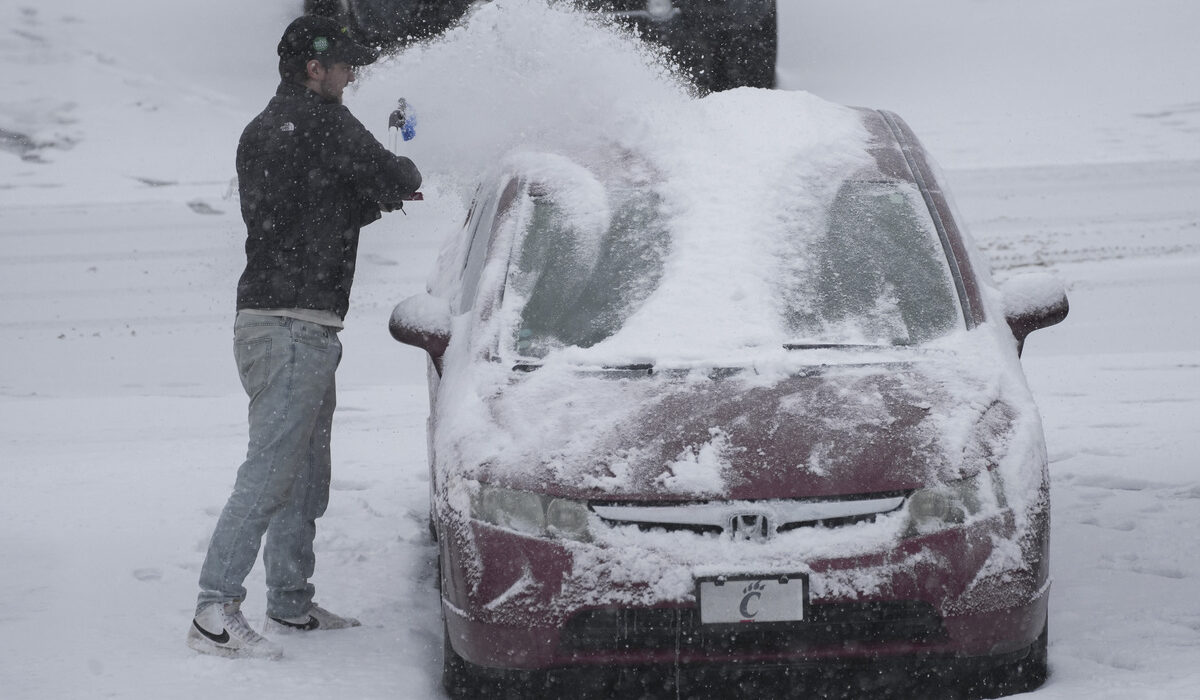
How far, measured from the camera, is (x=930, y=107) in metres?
19.0

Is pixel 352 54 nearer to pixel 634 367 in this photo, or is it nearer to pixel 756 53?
pixel 634 367

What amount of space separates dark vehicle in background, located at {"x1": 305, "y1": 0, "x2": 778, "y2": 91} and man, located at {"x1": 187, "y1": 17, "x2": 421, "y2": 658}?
5389mm

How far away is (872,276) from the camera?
4.04 m

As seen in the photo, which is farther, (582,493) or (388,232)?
(388,232)

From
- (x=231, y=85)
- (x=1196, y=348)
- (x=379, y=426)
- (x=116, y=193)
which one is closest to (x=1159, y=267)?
(x=1196, y=348)

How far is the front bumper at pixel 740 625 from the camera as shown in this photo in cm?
321

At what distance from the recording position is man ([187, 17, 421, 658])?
3.92 metres

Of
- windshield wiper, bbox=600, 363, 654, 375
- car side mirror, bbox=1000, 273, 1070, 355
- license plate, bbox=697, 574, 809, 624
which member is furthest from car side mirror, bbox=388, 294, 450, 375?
car side mirror, bbox=1000, 273, 1070, 355

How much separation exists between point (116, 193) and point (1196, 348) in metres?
9.91

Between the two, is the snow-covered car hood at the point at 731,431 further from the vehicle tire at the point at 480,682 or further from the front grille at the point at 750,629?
the vehicle tire at the point at 480,682

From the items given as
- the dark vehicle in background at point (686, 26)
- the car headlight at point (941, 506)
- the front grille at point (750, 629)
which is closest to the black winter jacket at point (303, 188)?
the front grille at point (750, 629)

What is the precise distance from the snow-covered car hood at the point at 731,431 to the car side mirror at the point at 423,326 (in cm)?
39

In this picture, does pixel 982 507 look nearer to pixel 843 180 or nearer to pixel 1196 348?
pixel 843 180

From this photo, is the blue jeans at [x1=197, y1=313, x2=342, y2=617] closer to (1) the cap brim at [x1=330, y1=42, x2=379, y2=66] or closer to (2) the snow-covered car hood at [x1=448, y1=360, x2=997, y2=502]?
(2) the snow-covered car hood at [x1=448, y1=360, x2=997, y2=502]
